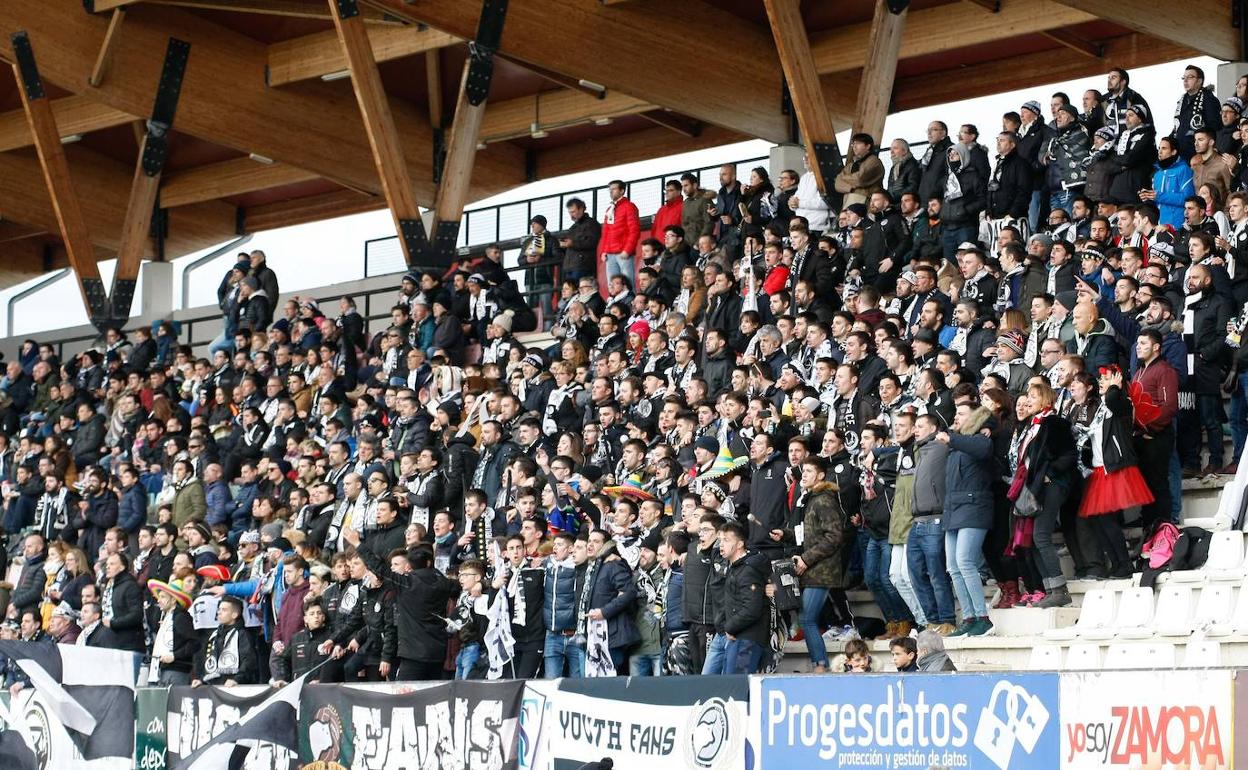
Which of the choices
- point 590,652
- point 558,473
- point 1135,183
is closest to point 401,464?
point 558,473

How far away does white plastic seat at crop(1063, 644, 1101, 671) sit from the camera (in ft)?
31.7

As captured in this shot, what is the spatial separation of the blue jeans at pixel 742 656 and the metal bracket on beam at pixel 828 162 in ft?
21.7

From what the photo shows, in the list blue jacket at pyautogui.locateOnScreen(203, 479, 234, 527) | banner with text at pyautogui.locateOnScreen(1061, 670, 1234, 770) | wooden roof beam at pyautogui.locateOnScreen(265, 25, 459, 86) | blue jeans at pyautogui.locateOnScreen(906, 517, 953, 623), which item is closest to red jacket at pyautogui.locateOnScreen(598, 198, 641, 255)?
wooden roof beam at pyautogui.locateOnScreen(265, 25, 459, 86)

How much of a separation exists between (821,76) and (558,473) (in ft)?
27.5

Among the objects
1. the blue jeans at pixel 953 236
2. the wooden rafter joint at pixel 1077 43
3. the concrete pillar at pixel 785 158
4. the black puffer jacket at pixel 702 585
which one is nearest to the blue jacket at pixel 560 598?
the black puffer jacket at pixel 702 585

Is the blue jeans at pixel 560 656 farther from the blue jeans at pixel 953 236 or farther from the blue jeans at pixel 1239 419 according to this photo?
the blue jeans at pixel 953 236

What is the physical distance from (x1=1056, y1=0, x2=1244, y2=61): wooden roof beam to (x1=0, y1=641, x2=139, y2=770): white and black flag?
952cm

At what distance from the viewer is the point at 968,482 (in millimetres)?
10609

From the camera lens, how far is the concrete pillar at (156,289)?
2662cm

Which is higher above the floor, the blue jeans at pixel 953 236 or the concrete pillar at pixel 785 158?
the concrete pillar at pixel 785 158

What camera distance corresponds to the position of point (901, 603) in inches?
440

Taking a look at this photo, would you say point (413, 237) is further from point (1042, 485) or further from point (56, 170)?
point (1042, 485)

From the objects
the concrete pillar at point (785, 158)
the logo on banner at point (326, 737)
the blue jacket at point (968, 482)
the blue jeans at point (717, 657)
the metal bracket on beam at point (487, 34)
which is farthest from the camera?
the concrete pillar at point (785, 158)

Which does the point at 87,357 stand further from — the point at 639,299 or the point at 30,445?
the point at 639,299
